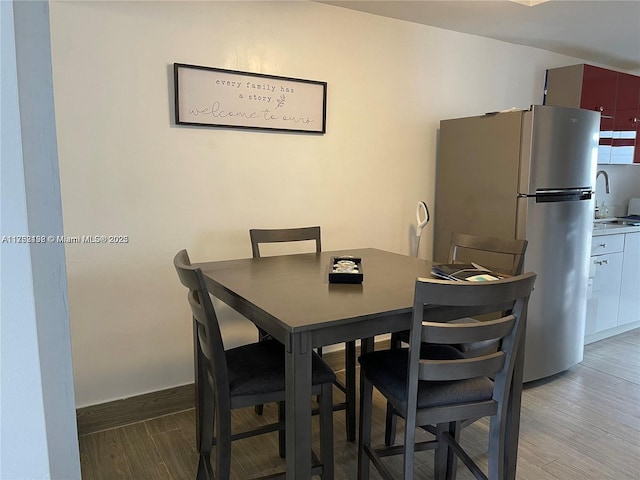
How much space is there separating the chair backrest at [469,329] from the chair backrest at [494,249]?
57 cm

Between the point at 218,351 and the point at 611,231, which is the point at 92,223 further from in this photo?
the point at 611,231

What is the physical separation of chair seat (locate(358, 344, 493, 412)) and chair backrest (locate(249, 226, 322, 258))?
0.86 metres

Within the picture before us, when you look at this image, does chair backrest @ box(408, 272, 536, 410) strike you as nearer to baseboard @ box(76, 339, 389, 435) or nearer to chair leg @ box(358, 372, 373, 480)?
chair leg @ box(358, 372, 373, 480)

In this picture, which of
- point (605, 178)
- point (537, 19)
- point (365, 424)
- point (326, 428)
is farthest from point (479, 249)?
point (605, 178)

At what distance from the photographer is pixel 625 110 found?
3832 millimetres

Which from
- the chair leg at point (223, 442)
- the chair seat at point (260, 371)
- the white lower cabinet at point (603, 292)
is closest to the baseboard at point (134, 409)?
the chair seat at point (260, 371)

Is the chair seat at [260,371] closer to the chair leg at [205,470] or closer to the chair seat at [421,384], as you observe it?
the chair seat at [421,384]

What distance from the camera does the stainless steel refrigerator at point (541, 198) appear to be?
2586mm

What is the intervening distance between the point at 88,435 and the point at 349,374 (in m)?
1.32

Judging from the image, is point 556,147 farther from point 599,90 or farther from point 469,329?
point 469,329

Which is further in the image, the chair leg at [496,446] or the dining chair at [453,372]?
the chair leg at [496,446]

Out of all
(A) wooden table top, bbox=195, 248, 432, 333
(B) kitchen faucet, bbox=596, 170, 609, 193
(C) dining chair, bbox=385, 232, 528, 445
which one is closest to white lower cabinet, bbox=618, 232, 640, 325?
(B) kitchen faucet, bbox=596, 170, 609, 193

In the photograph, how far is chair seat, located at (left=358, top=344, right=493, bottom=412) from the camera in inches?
59.3

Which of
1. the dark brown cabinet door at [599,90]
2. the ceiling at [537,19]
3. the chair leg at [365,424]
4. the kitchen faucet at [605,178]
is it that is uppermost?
the ceiling at [537,19]
